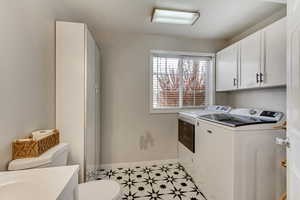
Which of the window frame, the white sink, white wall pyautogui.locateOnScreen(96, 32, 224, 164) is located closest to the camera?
the white sink

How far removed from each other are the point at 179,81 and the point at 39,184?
2.42 m

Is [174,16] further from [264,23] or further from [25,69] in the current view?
[25,69]

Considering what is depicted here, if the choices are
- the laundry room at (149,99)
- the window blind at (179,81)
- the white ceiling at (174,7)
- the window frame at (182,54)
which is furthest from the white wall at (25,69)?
the window blind at (179,81)

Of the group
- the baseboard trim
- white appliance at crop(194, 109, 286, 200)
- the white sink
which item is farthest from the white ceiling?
the baseboard trim

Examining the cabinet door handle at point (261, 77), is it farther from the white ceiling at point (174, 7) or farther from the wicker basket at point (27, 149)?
the wicker basket at point (27, 149)

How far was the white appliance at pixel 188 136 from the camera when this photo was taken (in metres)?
2.03

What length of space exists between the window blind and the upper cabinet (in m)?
0.52

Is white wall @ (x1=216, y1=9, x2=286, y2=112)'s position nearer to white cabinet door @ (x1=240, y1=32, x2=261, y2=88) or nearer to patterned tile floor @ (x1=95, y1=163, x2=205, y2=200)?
white cabinet door @ (x1=240, y1=32, x2=261, y2=88)

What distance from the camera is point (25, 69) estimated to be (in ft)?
3.68

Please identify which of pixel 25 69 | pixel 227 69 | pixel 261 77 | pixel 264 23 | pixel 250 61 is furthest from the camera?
pixel 227 69

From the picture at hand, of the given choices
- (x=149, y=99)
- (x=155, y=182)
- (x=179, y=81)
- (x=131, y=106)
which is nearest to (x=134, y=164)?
(x=155, y=182)

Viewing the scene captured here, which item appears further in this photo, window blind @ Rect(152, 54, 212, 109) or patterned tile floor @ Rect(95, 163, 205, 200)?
window blind @ Rect(152, 54, 212, 109)

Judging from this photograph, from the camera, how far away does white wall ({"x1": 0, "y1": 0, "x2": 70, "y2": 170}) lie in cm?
93

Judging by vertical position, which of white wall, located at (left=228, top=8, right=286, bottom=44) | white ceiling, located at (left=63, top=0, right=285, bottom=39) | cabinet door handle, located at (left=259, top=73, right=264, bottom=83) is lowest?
cabinet door handle, located at (left=259, top=73, right=264, bottom=83)
